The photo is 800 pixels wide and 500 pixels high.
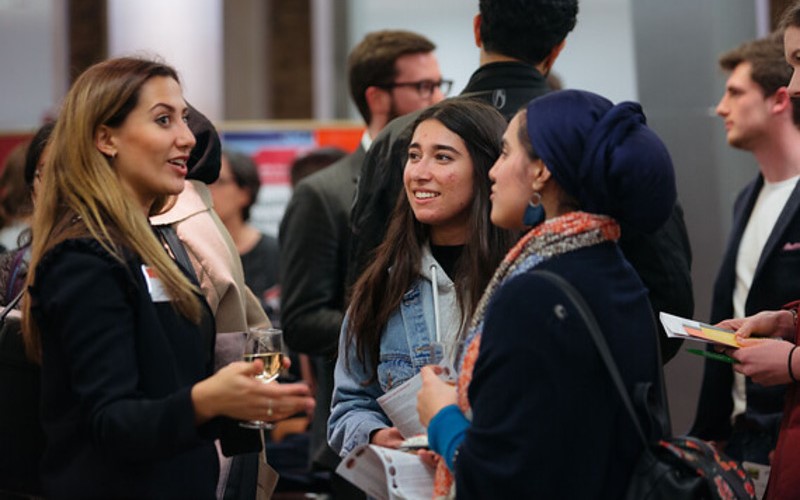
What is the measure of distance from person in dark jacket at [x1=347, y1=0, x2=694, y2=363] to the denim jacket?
1.06 ft

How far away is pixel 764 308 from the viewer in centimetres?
404

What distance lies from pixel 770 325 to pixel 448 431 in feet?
3.64

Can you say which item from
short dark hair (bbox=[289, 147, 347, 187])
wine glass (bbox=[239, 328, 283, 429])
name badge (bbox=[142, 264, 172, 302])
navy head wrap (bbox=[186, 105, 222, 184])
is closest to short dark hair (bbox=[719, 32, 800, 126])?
navy head wrap (bbox=[186, 105, 222, 184])

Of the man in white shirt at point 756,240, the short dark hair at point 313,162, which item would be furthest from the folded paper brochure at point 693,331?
the short dark hair at point 313,162

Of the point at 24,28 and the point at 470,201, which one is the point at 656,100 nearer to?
the point at 470,201

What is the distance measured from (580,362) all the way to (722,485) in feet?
1.17

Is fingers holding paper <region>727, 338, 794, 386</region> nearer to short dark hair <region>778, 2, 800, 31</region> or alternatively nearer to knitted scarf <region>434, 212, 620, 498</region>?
knitted scarf <region>434, 212, 620, 498</region>

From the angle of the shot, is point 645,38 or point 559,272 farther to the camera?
point 645,38

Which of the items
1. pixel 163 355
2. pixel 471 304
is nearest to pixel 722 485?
pixel 471 304

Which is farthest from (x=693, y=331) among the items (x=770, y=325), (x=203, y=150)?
(x=203, y=150)

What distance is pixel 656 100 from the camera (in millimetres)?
5445

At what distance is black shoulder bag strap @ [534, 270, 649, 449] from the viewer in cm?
241

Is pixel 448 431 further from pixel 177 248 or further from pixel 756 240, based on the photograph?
pixel 756 240

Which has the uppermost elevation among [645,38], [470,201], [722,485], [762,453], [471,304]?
Answer: [645,38]
